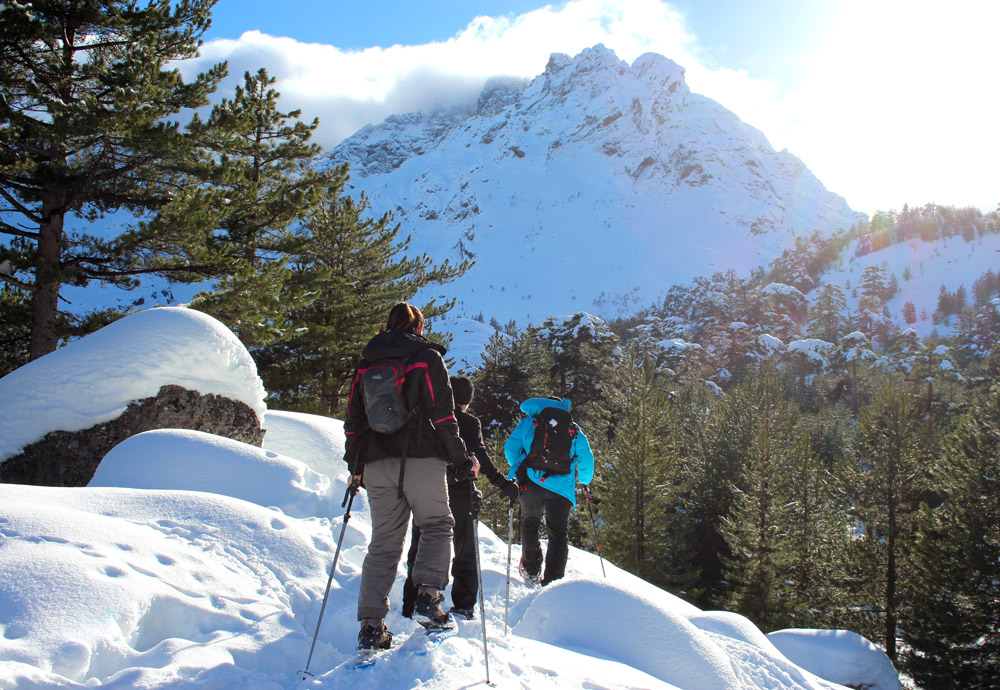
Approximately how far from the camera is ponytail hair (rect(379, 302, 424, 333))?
3426 millimetres

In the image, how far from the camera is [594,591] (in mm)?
4559

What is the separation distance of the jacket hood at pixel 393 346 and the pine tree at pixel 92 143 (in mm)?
8616

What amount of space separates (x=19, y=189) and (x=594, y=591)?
1223cm

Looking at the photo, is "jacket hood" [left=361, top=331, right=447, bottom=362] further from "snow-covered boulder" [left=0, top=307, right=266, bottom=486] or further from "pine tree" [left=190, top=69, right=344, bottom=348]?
"pine tree" [left=190, top=69, right=344, bottom=348]

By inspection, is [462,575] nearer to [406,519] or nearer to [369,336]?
[406,519]

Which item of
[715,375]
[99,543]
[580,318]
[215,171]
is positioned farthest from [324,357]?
[715,375]

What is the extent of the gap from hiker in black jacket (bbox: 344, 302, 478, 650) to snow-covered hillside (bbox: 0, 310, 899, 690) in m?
0.35

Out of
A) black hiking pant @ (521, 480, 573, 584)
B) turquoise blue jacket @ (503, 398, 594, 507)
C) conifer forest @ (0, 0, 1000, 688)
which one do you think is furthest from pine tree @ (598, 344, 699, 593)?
turquoise blue jacket @ (503, 398, 594, 507)

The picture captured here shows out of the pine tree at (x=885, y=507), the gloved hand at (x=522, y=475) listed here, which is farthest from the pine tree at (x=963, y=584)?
the gloved hand at (x=522, y=475)

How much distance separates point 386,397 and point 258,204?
10550mm

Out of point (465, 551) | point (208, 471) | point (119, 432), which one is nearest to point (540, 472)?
point (465, 551)

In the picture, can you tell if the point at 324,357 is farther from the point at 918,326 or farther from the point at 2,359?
the point at 918,326

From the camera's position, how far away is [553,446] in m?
5.42

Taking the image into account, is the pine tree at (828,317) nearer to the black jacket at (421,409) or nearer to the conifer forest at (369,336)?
the conifer forest at (369,336)
